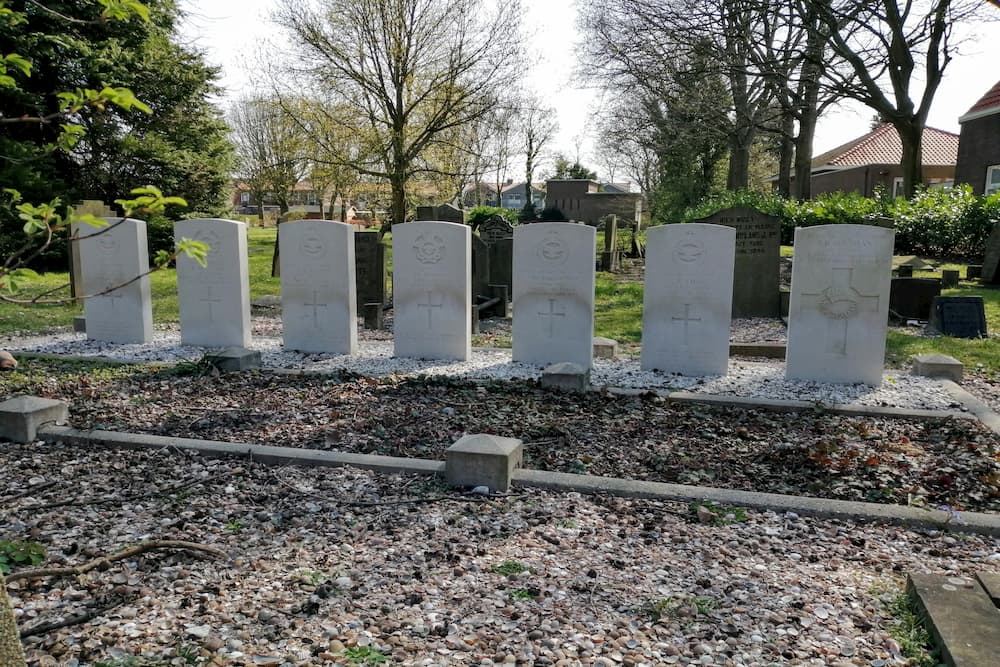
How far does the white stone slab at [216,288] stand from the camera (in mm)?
8219

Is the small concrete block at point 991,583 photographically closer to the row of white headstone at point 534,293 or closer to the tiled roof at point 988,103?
the row of white headstone at point 534,293

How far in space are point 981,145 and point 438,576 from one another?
29950 mm

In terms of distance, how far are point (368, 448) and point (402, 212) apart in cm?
1733

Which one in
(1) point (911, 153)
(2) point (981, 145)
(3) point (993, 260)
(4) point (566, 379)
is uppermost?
(2) point (981, 145)

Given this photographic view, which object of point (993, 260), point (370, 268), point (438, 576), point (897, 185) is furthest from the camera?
point (897, 185)

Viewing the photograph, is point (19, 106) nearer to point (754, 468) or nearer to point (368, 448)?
point (368, 448)

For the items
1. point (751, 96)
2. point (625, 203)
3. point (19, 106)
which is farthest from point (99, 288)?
point (625, 203)

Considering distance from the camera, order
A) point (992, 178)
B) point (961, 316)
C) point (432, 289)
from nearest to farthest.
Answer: point (432, 289), point (961, 316), point (992, 178)

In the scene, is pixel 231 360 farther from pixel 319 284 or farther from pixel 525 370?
pixel 525 370

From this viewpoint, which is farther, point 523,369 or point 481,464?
point 523,369

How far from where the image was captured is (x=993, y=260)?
1328cm

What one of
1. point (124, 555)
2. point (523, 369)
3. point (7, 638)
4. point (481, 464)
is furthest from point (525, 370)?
point (7, 638)

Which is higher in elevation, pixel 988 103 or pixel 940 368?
pixel 988 103

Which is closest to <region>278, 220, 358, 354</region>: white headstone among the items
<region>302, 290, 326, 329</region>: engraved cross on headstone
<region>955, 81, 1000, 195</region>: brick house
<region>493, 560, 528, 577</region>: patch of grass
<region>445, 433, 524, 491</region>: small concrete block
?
<region>302, 290, 326, 329</region>: engraved cross on headstone
